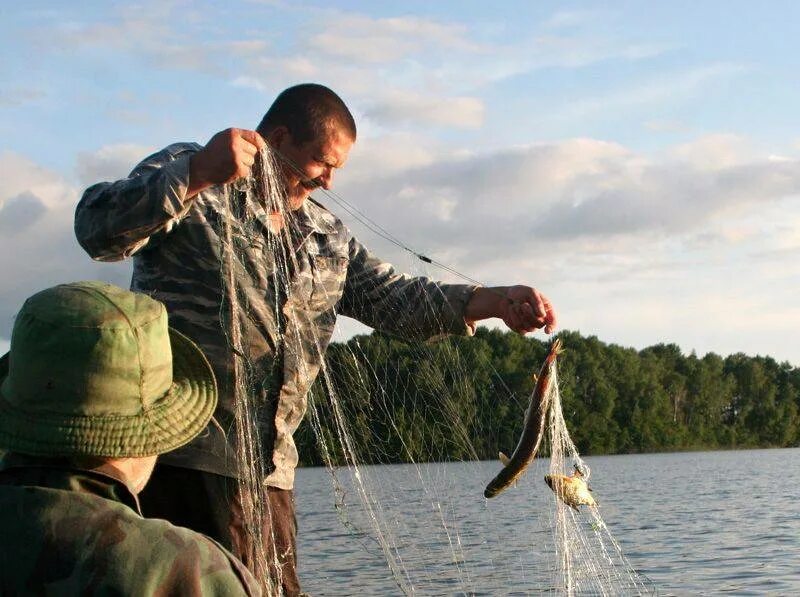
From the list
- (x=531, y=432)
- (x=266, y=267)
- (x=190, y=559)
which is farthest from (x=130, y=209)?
(x=531, y=432)

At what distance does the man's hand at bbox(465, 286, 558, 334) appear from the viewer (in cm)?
424

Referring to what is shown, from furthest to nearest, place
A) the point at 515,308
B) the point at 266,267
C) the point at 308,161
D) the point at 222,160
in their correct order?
the point at 515,308, the point at 308,161, the point at 266,267, the point at 222,160

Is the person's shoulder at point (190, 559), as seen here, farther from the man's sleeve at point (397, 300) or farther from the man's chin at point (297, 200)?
the man's sleeve at point (397, 300)

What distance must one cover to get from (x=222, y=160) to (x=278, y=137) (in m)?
0.74

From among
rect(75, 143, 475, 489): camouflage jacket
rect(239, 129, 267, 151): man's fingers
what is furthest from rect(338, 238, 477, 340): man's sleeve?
rect(239, 129, 267, 151): man's fingers

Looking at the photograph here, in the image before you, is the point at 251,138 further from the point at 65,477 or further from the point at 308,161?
the point at 65,477

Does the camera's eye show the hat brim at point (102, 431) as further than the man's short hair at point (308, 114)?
No

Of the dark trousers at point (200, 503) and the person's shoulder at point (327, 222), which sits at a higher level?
the person's shoulder at point (327, 222)

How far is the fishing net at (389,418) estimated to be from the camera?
3.77m

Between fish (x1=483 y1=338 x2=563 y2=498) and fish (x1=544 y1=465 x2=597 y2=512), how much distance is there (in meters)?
0.16

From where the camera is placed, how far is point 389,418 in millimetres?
4898

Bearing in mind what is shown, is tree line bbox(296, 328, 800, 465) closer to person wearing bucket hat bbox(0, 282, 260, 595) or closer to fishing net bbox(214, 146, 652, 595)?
fishing net bbox(214, 146, 652, 595)

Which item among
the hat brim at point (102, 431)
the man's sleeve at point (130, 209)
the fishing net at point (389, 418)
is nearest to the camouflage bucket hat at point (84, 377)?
the hat brim at point (102, 431)

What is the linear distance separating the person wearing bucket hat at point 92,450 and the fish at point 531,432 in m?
2.84
